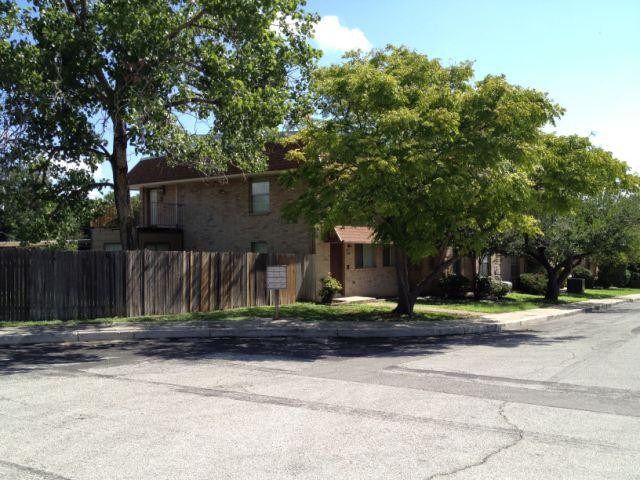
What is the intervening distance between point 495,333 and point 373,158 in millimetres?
6192

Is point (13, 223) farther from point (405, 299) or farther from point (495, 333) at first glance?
point (495, 333)

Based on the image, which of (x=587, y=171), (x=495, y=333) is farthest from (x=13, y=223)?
(x=587, y=171)

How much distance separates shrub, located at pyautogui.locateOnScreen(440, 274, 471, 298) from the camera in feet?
87.2

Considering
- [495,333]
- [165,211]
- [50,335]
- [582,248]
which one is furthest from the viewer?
[165,211]

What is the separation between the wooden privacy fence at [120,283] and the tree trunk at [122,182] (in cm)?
83

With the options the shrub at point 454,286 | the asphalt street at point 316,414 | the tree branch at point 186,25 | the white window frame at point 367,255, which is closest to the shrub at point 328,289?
the white window frame at point 367,255

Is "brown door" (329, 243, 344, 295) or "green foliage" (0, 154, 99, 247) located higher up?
"green foliage" (0, 154, 99, 247)

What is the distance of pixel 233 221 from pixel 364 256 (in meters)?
5.86

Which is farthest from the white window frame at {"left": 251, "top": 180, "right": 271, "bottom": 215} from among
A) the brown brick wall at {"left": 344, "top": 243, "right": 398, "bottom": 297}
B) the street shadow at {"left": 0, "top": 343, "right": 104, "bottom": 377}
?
the street shadow at {"left": 0, "top": 343, "right": 104, "bottom": 377}

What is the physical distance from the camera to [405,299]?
1811 cm

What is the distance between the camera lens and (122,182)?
16.6 m

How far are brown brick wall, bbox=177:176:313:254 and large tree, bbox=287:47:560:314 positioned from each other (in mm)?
6935

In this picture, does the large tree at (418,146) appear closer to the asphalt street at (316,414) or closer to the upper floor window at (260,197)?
the asphalt street at (316,414)

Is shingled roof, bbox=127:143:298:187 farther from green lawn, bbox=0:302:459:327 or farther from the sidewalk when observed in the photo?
the sidewalk
